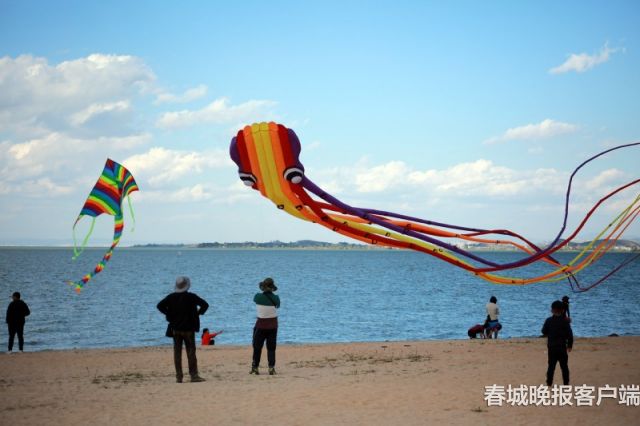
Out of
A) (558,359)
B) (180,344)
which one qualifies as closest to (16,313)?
(180,344)

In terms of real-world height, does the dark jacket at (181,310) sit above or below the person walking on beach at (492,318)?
above

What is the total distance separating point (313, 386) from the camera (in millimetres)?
11484

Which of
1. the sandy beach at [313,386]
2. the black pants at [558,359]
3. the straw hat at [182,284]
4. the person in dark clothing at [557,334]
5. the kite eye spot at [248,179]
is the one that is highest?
the kite eye spot at [248,179]

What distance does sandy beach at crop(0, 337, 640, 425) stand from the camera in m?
9.09

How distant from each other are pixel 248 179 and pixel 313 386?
450 centimetres

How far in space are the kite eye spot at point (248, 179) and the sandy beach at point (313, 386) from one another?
297 cm

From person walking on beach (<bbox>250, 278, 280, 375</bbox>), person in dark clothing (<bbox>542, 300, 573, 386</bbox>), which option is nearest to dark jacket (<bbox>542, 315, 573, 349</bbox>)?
person in dark clothing (<bbox>542, 300, 573, 386</bbox>)

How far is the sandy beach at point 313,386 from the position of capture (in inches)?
358

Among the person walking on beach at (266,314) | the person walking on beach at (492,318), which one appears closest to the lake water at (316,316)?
the person walking on beach at (492,318)

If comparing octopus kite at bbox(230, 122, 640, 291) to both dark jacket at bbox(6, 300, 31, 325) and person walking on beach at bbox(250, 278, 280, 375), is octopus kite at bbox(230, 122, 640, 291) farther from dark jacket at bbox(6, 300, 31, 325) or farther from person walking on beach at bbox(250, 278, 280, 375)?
dark jacket at bbox(6, 300, 31, 325)

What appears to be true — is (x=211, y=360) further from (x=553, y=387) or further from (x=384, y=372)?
(x=553, y=387)

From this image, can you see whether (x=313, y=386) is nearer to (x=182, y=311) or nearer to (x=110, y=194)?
(x=182, y=311)

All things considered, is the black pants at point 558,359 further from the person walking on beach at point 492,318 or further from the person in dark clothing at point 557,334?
the person walking on beach at point 492,318

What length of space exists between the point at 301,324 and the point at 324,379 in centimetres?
2367
